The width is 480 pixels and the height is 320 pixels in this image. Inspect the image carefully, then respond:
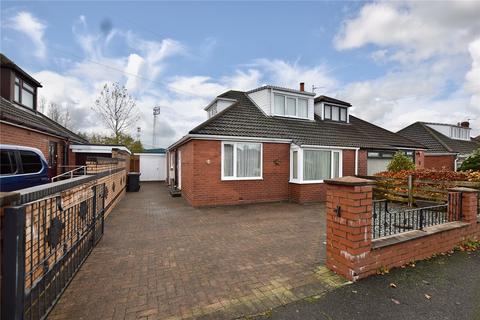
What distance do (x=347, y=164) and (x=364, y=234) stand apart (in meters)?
9.24

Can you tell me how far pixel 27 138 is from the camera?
10.0 meters

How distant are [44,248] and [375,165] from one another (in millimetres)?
14623

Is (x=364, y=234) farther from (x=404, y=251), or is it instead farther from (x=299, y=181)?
(x=299, y=181)

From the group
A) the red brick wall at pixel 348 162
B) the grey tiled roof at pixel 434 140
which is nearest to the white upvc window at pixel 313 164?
the red brick wall at pixel 348 162

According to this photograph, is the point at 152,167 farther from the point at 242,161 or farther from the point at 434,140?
the point at 434,140

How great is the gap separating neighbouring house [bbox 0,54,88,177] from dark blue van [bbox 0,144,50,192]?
241 cm

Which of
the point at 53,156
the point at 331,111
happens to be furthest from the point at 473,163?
the point at 53,156

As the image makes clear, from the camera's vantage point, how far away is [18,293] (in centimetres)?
204

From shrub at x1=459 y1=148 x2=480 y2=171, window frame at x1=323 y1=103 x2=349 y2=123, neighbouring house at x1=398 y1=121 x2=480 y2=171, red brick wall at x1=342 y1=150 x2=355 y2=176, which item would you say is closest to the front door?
red brick wall at x1=342 y1=150 x2=355 y2=176

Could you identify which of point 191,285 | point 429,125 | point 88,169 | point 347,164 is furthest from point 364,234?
point 429,125

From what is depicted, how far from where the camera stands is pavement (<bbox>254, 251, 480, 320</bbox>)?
274 centimetres

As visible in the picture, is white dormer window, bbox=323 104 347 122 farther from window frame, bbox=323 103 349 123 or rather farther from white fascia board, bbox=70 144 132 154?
white fascia board, bbox=70 144 132 154

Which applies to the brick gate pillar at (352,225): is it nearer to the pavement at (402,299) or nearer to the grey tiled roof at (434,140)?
the pavement at (402,299)

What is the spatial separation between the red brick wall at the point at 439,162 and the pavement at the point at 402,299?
21.9 meters
